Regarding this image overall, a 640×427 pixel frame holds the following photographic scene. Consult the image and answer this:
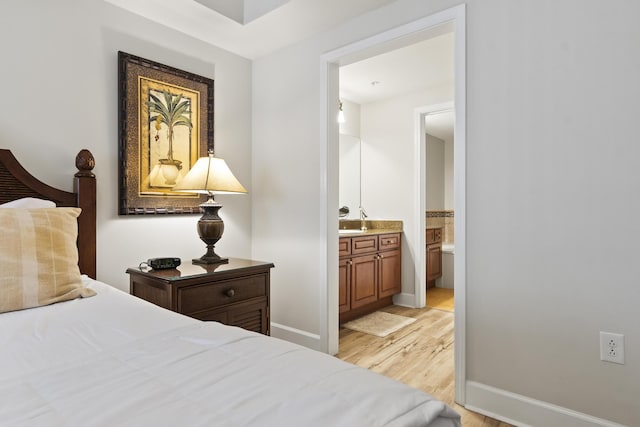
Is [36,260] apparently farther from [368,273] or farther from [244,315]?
[368,273]

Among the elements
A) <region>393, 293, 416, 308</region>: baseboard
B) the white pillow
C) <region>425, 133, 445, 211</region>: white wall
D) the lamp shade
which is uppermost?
<region>425, 133, 445, 211</region>: white wall

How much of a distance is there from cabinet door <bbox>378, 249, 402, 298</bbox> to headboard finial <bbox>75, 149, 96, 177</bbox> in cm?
276

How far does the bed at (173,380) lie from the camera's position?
627mm

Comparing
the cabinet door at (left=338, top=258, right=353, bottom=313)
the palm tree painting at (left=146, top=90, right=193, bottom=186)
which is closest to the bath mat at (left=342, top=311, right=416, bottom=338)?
the cabinet door at (left=338, top=258, right=353, bottom=313)

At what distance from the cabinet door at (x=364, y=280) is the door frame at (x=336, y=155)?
84cm

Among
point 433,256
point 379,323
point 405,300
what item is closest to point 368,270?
point 379,323

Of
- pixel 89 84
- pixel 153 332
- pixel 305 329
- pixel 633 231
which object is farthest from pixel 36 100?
pixel 633 231

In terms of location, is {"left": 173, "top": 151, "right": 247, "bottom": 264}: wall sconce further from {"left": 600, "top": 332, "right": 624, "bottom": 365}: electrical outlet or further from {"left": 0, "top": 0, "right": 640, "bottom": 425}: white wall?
{"left": 600, "top": 332, "right": 624, "bottom": 365}: electrical outlet

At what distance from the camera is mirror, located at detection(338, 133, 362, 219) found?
4582 mm

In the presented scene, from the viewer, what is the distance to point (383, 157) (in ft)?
14.8

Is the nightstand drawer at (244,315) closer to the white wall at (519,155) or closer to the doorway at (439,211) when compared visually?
the white wall at (519,155)

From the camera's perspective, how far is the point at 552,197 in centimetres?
182

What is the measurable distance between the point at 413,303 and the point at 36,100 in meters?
3.77

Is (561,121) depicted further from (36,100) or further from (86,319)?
(36,100)
